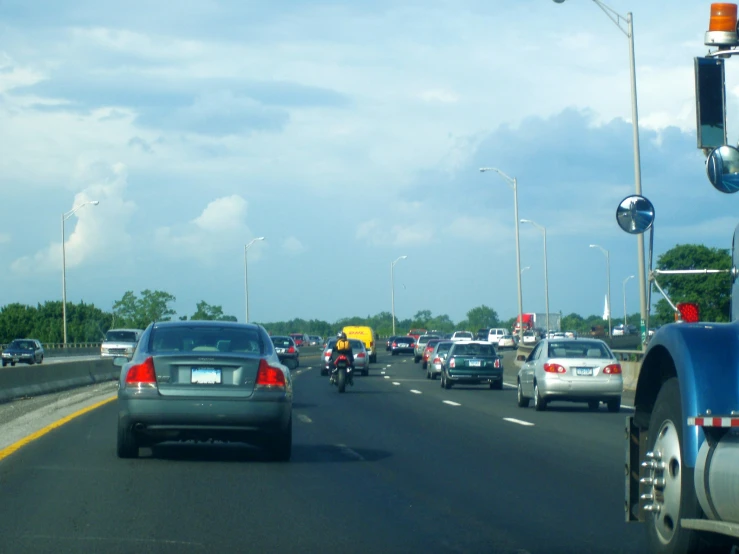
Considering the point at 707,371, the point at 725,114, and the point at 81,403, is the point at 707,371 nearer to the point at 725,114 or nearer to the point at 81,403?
the point at 725,114

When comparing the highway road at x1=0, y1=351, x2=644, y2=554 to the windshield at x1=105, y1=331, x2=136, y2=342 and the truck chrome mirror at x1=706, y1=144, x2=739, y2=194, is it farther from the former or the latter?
the windshield at x1=105, y1=331, x2=136, y2=342

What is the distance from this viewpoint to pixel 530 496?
34.5 feet

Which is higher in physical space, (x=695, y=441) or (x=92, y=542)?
(x=695, y=441)

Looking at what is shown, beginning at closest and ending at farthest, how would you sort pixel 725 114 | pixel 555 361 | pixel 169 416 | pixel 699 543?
pixel 699 543
pixel 725 114
pixel 169 416
pixel 555 361

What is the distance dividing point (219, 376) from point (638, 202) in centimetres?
554

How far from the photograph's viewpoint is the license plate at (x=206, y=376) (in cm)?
1241

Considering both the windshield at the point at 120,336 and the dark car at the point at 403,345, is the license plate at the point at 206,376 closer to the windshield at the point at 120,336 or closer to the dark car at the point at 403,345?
the windshield at the point at 120,336

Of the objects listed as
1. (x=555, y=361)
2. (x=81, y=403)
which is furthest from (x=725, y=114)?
(x=81, y=403)

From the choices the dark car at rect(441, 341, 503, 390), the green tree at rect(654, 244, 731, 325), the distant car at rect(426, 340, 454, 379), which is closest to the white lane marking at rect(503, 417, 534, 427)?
the green tree at rect(654, 244, 731, 325)

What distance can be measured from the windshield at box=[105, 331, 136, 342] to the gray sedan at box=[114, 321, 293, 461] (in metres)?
44.3

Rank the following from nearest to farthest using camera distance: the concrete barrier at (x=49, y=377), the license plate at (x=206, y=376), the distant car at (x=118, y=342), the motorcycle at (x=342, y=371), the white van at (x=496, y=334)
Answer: the license plate at (x=206, y=376) < the concrete barrier at (x=49, y=377) < the motorcycle at (x=342, y=371) < the distant car at (x=118, y=342) < the white van at (x=496, y=334)

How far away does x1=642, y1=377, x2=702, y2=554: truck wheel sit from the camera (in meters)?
5.73

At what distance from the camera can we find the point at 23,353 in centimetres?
5778

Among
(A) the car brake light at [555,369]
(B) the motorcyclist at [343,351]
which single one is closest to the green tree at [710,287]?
(A) the car brake light at [555,369]
